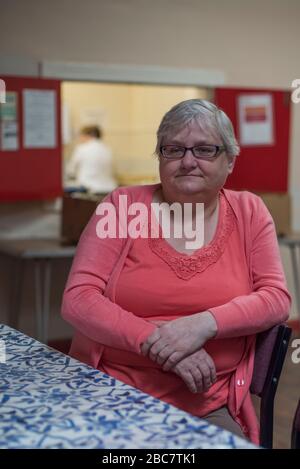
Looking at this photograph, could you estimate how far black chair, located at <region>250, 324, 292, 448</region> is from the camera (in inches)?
71.8

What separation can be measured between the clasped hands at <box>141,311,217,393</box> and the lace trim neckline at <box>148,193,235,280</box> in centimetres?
15

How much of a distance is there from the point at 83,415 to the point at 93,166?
5.80 metres

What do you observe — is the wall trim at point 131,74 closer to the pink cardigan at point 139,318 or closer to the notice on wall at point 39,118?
the notice on wall at point 39,118

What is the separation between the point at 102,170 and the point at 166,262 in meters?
5.20

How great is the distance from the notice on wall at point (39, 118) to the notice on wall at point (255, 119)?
134 centimetres

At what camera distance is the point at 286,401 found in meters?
3.83

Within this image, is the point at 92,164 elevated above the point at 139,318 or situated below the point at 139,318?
above

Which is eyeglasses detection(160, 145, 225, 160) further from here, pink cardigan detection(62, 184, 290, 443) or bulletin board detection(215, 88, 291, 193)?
bulletin board detection(215, 88, 291, 193)

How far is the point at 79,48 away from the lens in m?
4.62

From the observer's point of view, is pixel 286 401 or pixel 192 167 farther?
pixel 286 401

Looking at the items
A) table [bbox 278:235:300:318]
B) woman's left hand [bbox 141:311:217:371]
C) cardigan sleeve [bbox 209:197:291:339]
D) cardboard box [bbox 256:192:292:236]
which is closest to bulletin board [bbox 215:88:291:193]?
cardboard box [bbox 256:192:292:236]

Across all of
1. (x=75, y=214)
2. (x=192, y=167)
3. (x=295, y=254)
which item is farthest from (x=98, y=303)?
(x=295, y=254)

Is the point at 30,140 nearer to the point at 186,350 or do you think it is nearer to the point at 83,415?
the point at 186,350

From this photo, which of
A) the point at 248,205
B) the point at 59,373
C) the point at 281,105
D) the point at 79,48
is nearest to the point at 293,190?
the point at 281,105
